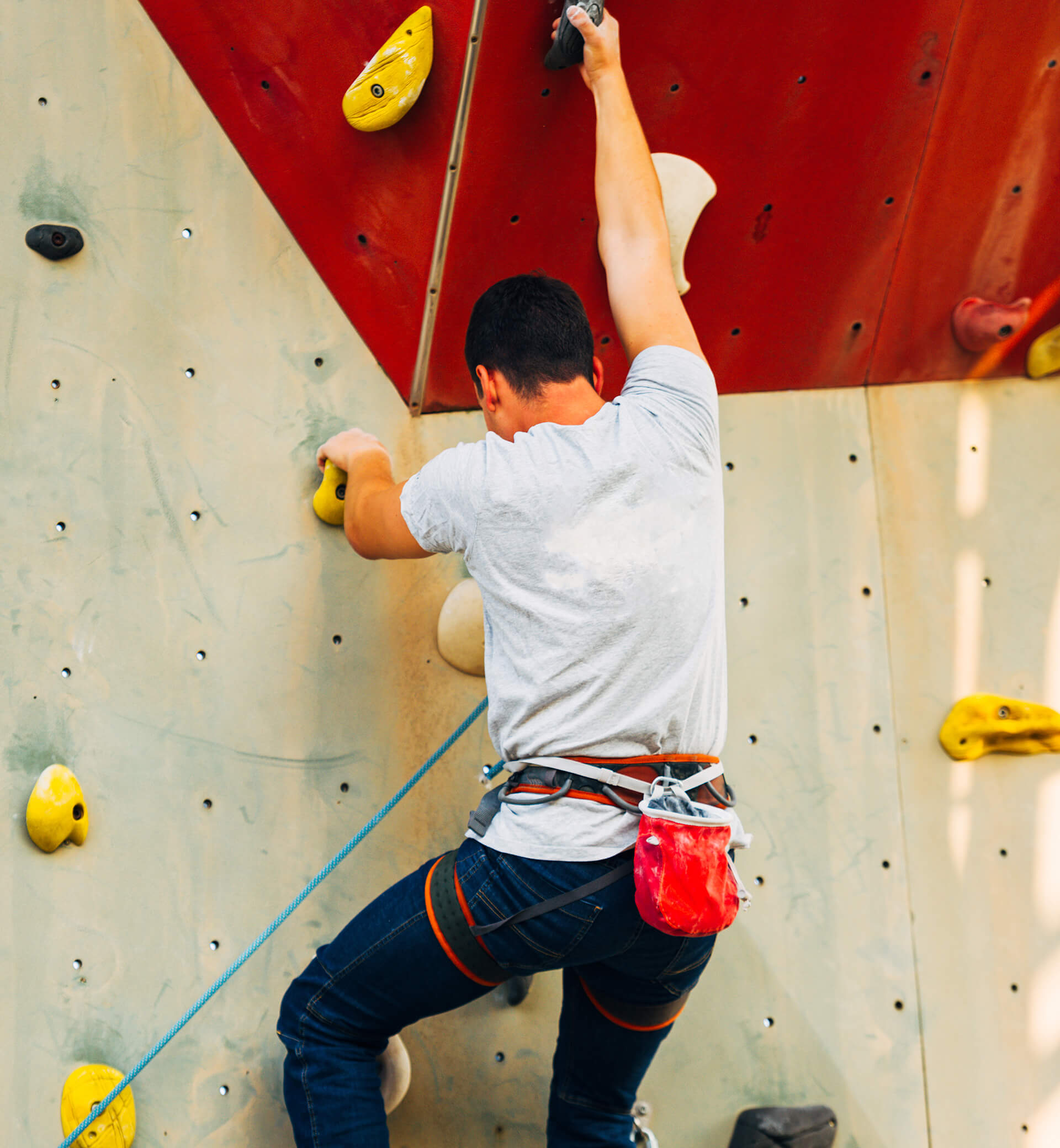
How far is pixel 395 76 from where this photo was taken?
61.5 inches

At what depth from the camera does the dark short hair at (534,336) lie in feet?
A: 3.92

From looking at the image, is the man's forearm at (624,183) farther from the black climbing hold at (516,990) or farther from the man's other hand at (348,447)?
the black climbing hold at (516,990)

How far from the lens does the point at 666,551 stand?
112 cm

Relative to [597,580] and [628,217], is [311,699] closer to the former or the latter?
[597,580]

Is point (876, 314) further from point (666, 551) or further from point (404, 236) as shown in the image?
point (666, 551)

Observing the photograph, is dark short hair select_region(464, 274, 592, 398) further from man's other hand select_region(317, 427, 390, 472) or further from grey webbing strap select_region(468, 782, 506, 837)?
grey webbing strap select_region(468, 782, 506, 837)

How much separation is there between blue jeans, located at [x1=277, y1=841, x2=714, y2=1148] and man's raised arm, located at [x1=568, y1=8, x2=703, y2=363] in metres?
0.65

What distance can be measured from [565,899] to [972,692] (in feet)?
3.44

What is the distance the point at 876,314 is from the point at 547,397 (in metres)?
0.93

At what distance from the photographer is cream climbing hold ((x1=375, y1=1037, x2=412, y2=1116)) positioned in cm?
150

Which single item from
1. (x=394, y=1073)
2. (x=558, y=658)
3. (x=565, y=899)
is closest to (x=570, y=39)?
(x=558, y=658)

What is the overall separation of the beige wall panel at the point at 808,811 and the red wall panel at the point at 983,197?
Answer: 18cm

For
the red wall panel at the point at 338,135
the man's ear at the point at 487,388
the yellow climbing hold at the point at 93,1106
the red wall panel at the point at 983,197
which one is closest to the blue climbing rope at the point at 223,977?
the yellow climbing hold at the point at 93,1106

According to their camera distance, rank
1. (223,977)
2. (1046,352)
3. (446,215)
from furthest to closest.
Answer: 1. (1046,352)
2. (446,215)
3. (223,977)
